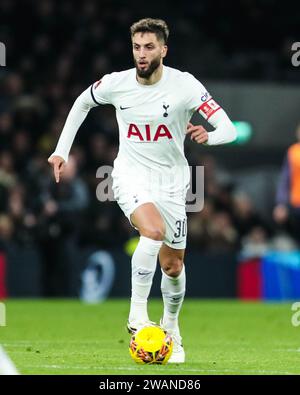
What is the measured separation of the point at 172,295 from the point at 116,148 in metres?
10.7

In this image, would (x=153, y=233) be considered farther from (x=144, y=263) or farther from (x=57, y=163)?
(x=57, y=163)

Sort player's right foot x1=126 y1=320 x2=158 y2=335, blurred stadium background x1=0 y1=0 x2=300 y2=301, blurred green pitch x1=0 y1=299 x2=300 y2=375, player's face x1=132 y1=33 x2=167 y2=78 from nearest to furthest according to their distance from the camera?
blurred green pitch x1=0 y1=299 x2=300 y2=375 → player's right foot x1=126 y1=320 x2=158 y2=335 → player's face x1=132 y1=33 x2=167 y2=78 → blurred stadium background x1=0 y1=0 x2=300 y2=301

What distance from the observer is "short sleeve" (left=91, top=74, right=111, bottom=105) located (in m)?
9.09

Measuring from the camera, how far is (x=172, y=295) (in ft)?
29.7

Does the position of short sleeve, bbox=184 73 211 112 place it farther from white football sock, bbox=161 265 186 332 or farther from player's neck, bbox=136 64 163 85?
white football sock, bbox=161 265 186 332

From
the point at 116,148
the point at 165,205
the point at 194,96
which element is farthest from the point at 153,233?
the point at 116,148

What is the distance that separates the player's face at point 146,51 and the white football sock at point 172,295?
4.96 ft

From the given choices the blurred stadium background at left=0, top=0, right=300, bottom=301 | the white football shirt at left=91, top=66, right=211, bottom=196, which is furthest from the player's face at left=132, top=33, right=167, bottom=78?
the blurred stadium background at left=0, top=0, right=300, bottom=301

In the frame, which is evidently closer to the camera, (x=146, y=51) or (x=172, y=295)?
(x=146, y=51)

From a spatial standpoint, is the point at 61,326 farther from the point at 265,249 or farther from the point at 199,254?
the point at 265,249

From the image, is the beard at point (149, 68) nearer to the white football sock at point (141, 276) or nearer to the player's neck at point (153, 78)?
the player's neck at point (153, 78)

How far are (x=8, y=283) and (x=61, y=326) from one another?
4.58 meters

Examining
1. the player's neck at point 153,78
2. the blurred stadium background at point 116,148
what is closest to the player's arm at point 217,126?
the player's neck at point 153,78

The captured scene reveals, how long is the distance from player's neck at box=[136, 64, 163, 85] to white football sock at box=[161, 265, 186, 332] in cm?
140
